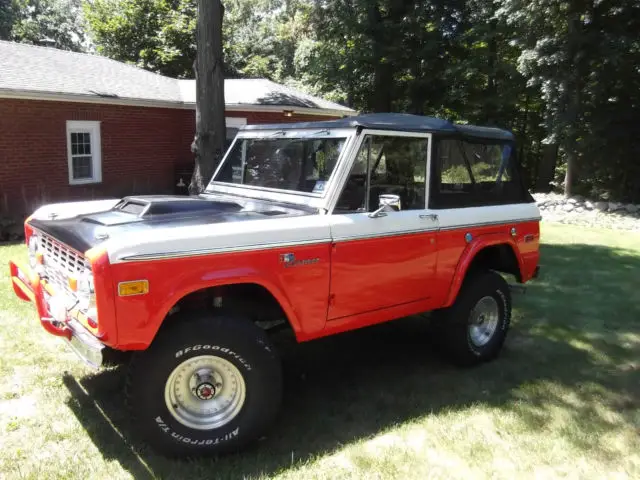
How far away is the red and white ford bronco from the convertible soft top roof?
0.02 m

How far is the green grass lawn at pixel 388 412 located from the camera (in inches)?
125

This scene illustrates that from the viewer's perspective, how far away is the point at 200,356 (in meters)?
3.07

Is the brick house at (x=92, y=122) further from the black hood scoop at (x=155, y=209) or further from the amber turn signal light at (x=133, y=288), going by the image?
the amber turn signal light at (x=133, y=288)

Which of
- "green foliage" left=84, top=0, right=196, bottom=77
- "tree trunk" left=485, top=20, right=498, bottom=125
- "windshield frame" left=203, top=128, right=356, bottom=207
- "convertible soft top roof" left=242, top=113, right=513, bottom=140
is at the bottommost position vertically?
"windshield frame" left=203, top=128, right=356, bottom=207

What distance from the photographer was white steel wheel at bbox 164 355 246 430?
122 inches

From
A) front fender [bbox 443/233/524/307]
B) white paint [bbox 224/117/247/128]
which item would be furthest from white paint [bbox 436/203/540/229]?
white paint [bbox 224/117/247/128]

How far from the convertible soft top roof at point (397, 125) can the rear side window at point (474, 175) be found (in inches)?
3.3

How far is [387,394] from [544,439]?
3.80ft

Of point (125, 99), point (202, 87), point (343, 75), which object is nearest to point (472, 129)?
point (202, 87)

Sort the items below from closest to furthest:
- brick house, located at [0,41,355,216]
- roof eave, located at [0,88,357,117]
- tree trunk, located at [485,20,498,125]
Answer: roof eave, located at [0,88,357,117] < brick house, located at [0,41,355,216] < tree trunk, located at [485,20,498,125]

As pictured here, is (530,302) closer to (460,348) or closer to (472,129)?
(460,348)

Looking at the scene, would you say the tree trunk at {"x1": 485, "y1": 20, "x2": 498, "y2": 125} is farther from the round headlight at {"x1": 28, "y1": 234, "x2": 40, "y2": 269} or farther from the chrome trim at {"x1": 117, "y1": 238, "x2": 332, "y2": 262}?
the round headlight at {"x1": 28, "y1": 234, "x2": 40, "y2": 269}

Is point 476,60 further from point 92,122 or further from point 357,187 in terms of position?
point 357,187

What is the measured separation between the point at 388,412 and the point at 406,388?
452mm
